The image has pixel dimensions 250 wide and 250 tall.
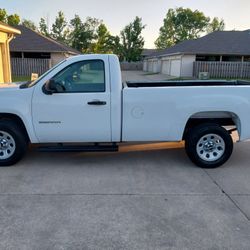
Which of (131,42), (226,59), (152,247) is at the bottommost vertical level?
(152,247)

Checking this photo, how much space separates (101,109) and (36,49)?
2315 cm

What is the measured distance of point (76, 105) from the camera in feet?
15.0

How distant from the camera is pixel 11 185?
4.11m

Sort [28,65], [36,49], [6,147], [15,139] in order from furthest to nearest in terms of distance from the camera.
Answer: [36,49] → [28,65] → [6,147] → [15,139]

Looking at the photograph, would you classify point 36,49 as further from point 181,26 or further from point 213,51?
point 181,26

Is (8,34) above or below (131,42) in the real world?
below

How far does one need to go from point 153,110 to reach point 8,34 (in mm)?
12058

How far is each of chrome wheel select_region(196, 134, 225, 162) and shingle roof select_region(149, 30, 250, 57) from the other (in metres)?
24.9

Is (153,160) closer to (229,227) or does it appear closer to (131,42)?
(229,227)

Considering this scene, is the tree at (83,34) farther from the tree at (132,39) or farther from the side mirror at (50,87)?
the side mirror at (50,87)

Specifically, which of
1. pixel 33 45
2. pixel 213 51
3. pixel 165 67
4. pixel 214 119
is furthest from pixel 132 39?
pixel 214 119

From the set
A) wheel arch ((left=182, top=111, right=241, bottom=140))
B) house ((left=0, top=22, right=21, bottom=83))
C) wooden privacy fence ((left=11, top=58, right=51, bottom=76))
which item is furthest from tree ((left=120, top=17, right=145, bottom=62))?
wheel arch ((left=182, top=111, right=241, bottom=140))

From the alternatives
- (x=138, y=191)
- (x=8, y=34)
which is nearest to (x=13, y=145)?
(x=138, y=191)

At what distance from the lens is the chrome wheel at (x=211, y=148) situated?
4.91m
